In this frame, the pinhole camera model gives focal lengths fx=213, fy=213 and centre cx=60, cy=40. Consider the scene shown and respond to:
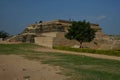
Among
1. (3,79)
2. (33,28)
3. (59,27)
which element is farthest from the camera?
(33,28)

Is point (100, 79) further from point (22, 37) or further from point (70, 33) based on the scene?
point (22, 37)

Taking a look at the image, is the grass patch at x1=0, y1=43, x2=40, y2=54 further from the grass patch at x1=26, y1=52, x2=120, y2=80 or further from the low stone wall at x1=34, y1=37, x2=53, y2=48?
the grass patch at x1=26, y1=52, x2=120, y2=80

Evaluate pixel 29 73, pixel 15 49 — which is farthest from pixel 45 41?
pixel 29 73

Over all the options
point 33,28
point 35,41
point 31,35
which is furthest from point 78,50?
point 33,28

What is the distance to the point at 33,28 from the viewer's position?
58938 mm

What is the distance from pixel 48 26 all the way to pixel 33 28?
783cm

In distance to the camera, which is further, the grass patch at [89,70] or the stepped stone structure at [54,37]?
the stepped stone structure at [54,37]

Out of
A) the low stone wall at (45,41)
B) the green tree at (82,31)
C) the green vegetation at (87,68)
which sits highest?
the green tree at (82,31)

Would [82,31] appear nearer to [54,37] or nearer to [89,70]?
[54,37]

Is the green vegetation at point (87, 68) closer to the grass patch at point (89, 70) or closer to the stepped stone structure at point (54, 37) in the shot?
the grass patch at point (89, 70)

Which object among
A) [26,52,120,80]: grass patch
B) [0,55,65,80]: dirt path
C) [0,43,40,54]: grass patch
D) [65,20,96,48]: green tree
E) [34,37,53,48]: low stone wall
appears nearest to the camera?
[0,55,65,80]: dirt path

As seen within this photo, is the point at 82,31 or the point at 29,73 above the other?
the point at 82,31

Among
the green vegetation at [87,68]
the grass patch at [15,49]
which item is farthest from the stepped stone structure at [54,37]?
the green vegetation at [87,68]

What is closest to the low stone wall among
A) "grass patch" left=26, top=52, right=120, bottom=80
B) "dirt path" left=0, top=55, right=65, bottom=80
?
"grass patch" left=26, top=52, right=120, bottom=80
